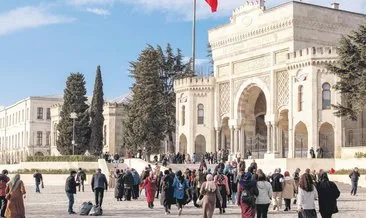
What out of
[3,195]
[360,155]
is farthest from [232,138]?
[3,195]

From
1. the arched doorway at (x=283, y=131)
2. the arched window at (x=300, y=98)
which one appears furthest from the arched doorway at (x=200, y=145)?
the arched window at (x=300, y=98)

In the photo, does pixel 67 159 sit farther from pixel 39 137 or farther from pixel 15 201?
pixel 15 201

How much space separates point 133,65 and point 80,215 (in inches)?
1549

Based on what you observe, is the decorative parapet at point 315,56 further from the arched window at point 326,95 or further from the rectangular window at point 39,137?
the rectangular window at point 39,137

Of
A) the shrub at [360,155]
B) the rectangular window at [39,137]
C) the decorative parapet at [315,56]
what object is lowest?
the shrub at [360,155]

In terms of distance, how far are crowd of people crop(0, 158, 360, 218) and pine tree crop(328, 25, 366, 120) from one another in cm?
711

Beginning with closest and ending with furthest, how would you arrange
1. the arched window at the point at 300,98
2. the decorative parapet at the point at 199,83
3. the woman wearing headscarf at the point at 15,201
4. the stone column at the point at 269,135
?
the woman wearing headscarf at the point at 15,201, the arched window at the point at 300,98, the stone column at the point at 269,135, the decorative parapet at the point at 199,83

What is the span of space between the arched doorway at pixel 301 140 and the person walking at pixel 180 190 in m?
23.6

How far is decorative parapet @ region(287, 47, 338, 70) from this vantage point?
41156 mm

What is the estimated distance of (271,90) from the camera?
45531mm

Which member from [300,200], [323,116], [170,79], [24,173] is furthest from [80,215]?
A: [170,79]

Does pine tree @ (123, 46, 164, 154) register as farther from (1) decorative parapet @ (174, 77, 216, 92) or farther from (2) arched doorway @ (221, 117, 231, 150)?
(2) arched doorway @ (221, 117, 231, 150)

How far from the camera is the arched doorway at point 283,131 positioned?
45188mm

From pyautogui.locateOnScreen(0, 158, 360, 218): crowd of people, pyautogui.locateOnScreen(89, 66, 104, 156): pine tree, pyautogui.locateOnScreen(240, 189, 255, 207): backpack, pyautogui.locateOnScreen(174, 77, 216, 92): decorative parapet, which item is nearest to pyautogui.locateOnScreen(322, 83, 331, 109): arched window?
pyautogui.locateOnScreen(174, 77, 216, 92): decorative parapet
